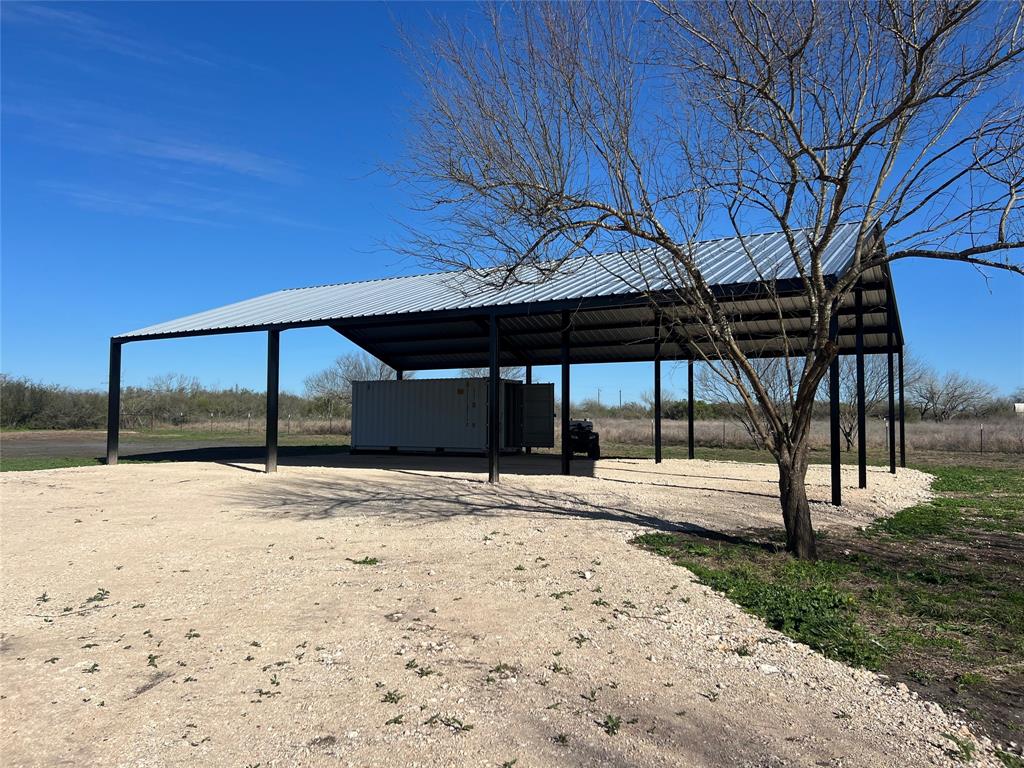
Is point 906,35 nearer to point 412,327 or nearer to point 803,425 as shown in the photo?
point 803,425

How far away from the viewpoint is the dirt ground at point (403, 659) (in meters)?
3.13

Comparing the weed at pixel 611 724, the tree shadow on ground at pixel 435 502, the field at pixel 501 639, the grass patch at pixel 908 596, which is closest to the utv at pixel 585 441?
the tree shadow on ground at pixel 435 502

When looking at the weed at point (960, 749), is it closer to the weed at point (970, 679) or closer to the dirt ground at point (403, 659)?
the dirt ground at point (403, 659)

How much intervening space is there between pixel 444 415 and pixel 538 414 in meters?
3.05

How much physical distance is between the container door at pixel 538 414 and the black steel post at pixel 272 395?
26.8ft

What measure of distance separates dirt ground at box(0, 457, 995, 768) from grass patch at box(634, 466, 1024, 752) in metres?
0.26

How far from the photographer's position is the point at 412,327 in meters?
21.5

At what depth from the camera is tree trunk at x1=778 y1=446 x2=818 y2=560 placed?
7.07 meters

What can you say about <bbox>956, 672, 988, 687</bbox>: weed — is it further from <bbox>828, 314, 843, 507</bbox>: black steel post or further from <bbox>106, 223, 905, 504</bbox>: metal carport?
<bbox>828, 314, 843, 507</bbox>: black steel post

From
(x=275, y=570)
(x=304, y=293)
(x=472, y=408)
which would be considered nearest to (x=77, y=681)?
(x=275, y=570)

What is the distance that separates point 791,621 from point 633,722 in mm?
2045

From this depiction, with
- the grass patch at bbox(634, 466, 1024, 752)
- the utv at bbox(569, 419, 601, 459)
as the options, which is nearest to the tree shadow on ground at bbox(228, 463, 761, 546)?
the grass patch at bbox(634, 466, 1024, 752)

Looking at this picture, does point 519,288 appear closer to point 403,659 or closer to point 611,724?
point 403,659

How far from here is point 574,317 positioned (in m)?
16.8
